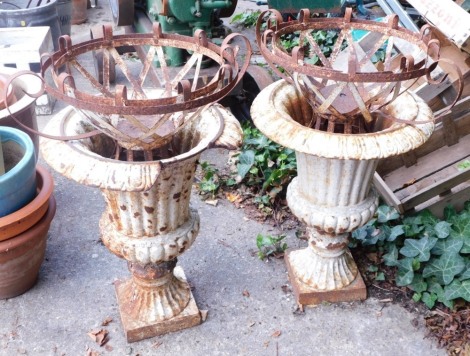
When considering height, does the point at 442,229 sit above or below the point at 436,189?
below

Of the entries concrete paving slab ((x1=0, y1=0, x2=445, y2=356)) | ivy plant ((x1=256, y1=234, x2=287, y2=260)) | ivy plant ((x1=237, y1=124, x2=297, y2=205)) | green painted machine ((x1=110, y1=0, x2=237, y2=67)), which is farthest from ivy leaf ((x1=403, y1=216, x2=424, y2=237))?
green painted machine ((x1=110, y1=0, x2=237, y2=67))

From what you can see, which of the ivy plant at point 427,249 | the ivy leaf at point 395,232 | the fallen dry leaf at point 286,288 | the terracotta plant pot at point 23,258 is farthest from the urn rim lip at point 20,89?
the ivy leaf at point 395,232

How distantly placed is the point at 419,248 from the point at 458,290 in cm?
26

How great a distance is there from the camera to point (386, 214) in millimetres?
2887

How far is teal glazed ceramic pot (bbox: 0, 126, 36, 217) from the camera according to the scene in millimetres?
2354

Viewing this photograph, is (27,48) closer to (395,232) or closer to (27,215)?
(27,215)

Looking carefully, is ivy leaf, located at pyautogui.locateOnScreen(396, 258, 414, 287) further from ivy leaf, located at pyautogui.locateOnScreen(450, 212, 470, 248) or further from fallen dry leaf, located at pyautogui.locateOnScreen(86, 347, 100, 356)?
fallen dry leaf, located at pyautogui.locateOnScreen(86, 347, 100, 356)

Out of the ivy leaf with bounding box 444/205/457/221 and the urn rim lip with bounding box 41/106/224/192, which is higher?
the urn rim lip with bounding box 41/106/224/192

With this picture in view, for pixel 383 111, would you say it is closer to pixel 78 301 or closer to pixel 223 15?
pixel 78 301

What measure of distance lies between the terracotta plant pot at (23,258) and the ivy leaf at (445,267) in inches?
74.1

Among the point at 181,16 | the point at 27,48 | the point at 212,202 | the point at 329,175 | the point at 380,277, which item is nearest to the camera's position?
the point at 329,175

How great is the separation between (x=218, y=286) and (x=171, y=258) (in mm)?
577

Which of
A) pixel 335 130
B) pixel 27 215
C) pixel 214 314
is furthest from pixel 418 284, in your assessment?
pixel 27 215

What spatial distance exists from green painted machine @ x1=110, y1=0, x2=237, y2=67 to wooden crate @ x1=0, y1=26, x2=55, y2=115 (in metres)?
0.69
